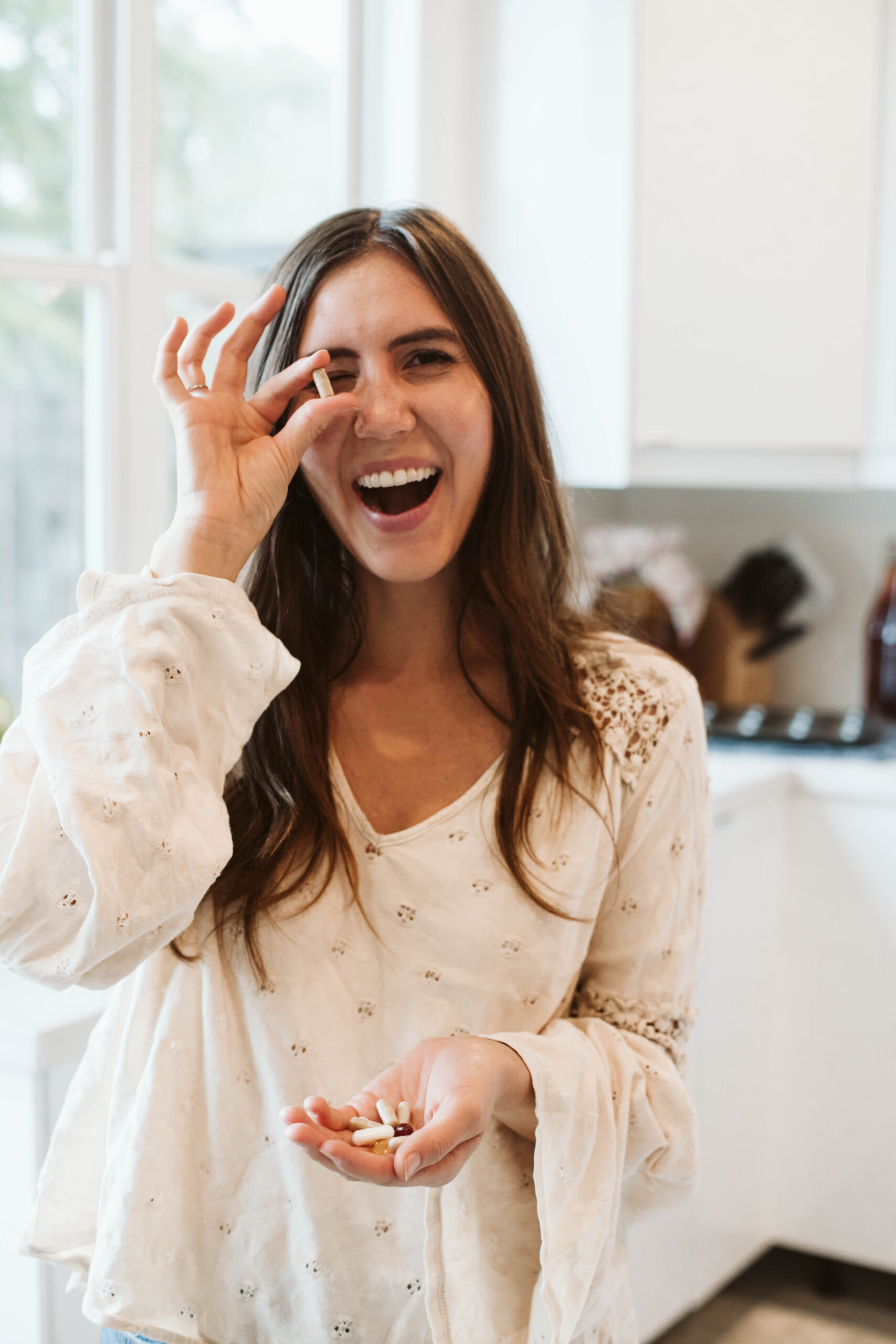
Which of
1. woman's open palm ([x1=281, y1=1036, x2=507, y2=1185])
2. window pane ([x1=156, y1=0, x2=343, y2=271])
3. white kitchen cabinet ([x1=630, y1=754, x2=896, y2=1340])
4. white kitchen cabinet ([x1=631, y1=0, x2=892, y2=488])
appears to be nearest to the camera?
woman's open palm ([x1=281, y1=1036, x2=507, y2=1185])

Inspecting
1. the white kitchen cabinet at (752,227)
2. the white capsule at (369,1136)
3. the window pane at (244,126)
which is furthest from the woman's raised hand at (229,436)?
the white kitchen cabinet at (752,227)

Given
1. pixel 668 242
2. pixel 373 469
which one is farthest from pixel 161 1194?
pixel 668 242

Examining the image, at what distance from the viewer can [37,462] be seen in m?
1.77

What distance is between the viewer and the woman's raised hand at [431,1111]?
719 mm

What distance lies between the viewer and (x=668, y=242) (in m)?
2.14

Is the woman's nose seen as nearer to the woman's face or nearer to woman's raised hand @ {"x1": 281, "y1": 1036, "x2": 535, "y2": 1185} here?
the woman's face

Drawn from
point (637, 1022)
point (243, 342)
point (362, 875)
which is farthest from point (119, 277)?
point (637, 1022)

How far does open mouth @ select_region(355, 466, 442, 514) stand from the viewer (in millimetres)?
984

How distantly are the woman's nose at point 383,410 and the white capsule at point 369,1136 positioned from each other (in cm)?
48

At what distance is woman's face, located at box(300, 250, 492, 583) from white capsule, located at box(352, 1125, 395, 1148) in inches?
15.8

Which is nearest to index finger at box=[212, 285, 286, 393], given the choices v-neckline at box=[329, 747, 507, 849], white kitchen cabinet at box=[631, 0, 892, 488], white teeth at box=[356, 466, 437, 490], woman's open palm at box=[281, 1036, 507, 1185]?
white teeth at box=[356, 466, 437, 490]

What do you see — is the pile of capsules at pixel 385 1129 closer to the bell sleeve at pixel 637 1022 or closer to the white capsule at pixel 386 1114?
the white capsule at pixel 386 1114

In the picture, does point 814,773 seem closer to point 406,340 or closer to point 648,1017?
point 648,1017

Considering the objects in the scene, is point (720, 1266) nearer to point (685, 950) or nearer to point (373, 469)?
point (685, 950)
